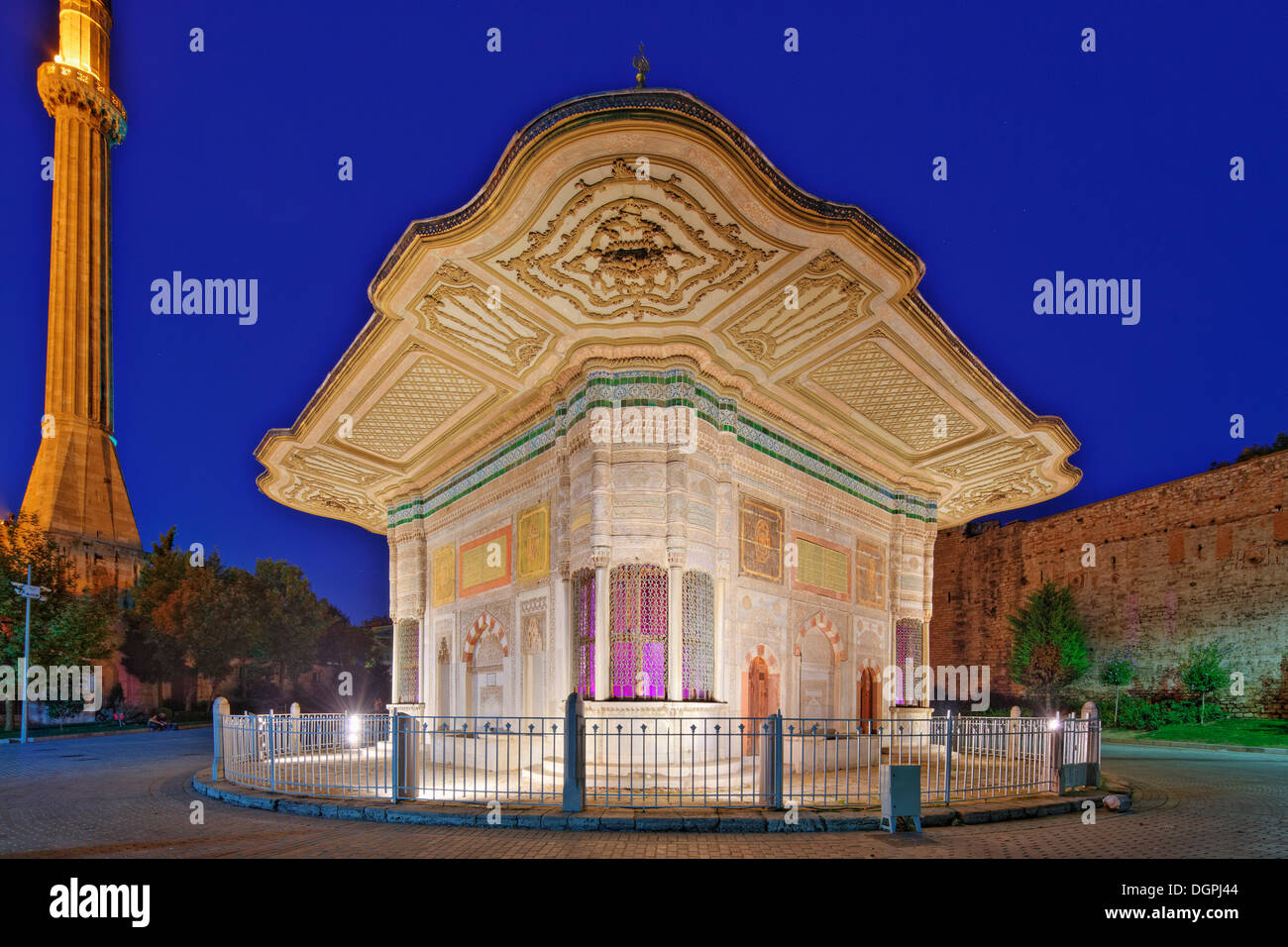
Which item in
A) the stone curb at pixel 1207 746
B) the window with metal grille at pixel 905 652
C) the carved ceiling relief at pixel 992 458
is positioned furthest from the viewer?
the stone curb at pixel 1207 746

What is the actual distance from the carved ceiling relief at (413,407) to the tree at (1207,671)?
2156 cm

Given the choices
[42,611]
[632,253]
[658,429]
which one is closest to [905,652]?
[658,429]

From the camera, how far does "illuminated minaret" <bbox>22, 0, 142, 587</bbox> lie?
33031 mm

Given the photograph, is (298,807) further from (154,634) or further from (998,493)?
(154,634)

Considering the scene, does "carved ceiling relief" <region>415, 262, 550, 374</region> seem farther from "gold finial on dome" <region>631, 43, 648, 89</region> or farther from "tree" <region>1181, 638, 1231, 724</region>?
"tree" <region>1181, 638, 1231, 724</region>

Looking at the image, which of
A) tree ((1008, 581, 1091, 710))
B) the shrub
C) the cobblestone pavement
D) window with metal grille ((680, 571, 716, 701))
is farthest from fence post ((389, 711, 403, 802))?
tree ((1008, 581, 1091, 710))

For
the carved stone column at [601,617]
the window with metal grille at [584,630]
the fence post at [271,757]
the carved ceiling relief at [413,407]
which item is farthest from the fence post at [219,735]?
the carved ceiling relief at [413,407]

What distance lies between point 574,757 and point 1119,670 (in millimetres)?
24561

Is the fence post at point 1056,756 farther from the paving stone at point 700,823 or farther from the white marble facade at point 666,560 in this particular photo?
the paving stone at point 700,823

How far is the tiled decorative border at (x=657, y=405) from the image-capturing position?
9.41m

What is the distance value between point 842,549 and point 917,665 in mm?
3211

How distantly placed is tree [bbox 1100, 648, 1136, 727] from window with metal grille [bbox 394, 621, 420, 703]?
69.8ft
